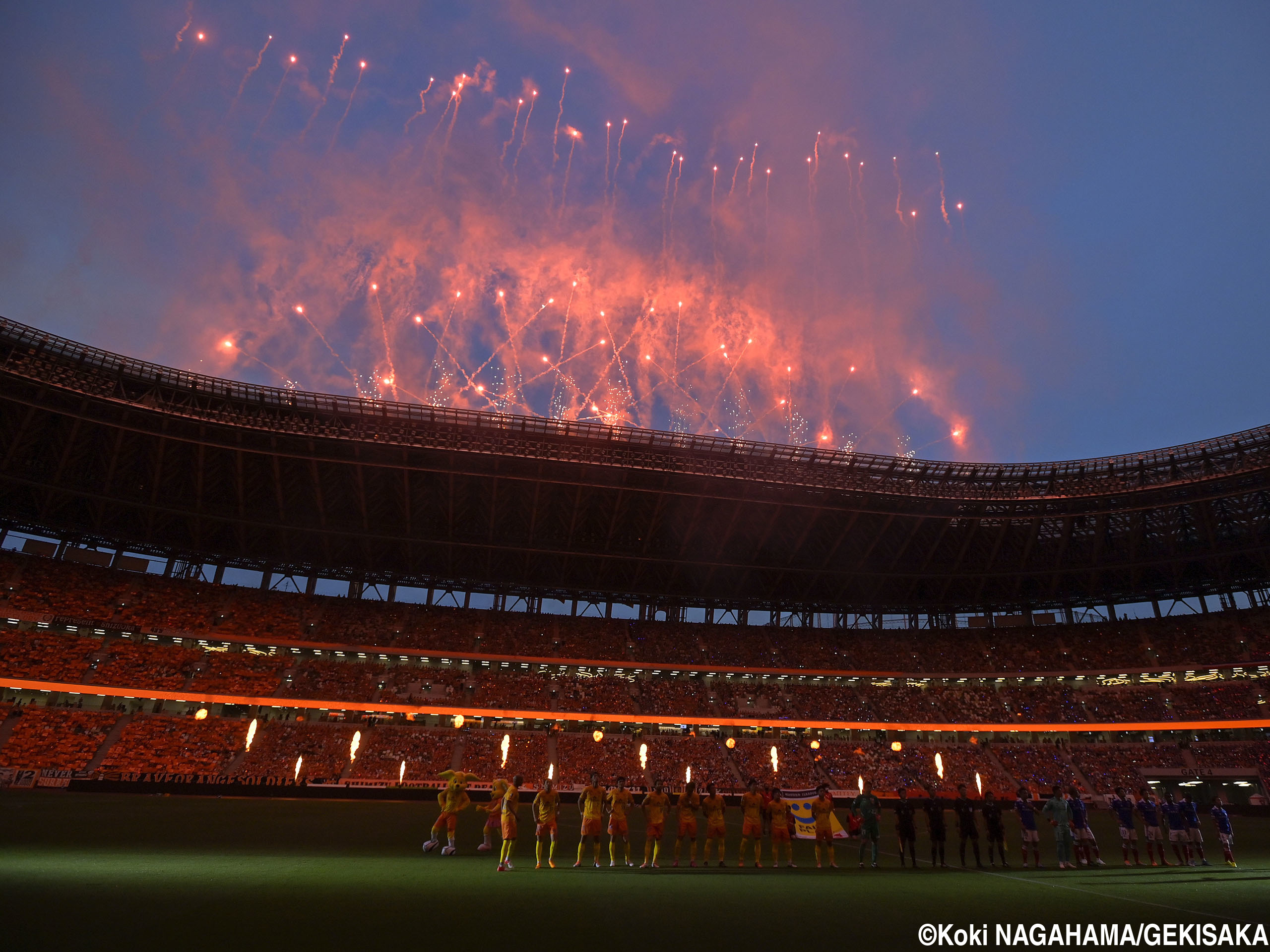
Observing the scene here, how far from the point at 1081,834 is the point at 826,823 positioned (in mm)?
6989

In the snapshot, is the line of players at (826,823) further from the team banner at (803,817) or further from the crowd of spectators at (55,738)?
the crowd of spectators at (55,738)

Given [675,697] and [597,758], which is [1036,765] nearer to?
[675,697]

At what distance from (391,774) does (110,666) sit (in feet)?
62.2

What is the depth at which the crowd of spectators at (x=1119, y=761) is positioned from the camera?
45562 millimetres

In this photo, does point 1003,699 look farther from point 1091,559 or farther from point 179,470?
point 179,470

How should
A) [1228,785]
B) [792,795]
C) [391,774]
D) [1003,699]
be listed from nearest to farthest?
[792,795]
[391,774]
[1228,785]
[1003,699]

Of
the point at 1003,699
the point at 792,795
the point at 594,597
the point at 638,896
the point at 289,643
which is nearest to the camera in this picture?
the point at 638,896

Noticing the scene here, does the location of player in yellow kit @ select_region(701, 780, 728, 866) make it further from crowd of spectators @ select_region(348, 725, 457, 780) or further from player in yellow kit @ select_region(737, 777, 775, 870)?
crowd of spectators @ select_region(348, 725, 457, 780)

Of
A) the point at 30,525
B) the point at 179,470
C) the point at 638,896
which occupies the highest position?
the point at 179,470

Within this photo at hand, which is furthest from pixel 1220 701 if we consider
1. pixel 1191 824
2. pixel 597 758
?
pixel 597 758

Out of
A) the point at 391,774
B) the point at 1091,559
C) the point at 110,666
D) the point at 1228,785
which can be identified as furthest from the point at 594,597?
the point at 1228,785

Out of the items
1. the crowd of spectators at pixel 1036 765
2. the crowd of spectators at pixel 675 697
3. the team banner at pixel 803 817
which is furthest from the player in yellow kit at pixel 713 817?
the crowd of spectators at pixel 1036 765

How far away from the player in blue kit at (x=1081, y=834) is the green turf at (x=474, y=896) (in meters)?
0.69

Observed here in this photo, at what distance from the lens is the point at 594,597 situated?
190ft
